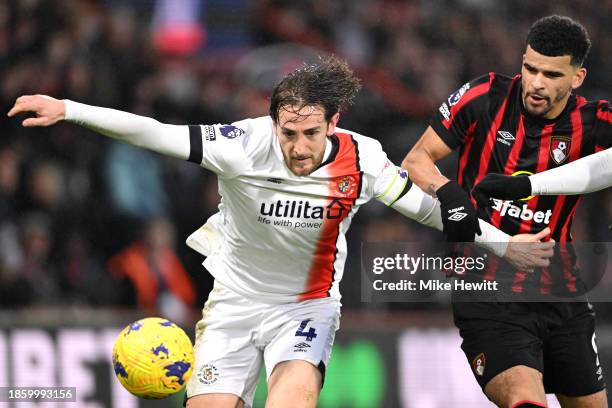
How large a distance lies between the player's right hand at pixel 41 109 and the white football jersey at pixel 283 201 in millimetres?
721

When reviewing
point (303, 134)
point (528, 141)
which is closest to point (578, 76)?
point (528, 141)

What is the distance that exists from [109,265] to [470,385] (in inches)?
133

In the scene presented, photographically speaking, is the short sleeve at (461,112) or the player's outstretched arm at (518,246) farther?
the short sleeve at (461,112)

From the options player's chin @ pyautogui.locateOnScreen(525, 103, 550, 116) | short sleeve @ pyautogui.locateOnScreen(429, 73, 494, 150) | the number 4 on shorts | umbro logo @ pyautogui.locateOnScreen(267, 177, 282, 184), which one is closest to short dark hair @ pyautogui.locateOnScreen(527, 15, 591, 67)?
player's chin @ pyautogui.locateOnScreen(525, 103, 550, 116)

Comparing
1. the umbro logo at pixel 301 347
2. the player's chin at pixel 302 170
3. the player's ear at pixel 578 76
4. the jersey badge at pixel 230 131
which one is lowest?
the umbro logo at pixel 301 347

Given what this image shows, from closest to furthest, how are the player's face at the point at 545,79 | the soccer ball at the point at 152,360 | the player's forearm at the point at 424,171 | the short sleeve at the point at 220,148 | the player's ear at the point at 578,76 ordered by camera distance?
the soccer ball at the point at 152,360 → the short sleeve at the point at 220,148 → the player's face at the point at 545,79 → the player's ear at the point at 578,76 → the player's forearm at the point at 424,171

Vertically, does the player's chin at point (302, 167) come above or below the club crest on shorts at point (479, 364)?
above

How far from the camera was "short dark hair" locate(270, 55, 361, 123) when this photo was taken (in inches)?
254

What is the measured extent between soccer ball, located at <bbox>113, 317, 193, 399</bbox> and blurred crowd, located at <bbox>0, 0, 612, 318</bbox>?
425cm

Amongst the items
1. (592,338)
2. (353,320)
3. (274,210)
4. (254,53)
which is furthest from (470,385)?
(254,53)

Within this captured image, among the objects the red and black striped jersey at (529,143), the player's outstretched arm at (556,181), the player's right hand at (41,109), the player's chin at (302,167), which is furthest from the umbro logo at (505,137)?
the player's right hand at (41,109)

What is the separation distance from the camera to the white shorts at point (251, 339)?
21.9 feet

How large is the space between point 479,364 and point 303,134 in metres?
1.56

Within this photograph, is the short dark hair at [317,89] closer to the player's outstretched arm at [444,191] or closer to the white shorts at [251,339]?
the player's outstretched arm at [444,191]
